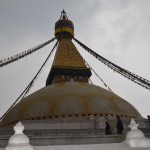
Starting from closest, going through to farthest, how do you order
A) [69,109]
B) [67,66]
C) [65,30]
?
[69,109]
[67,66]
[65,30]

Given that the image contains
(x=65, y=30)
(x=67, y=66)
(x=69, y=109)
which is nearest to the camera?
(x=69, y=109)

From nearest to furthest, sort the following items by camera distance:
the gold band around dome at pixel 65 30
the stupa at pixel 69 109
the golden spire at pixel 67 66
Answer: the stupa at pixel 69 109
the golden spire at pixel 67 66
the gold band around dome at pixel 65 30

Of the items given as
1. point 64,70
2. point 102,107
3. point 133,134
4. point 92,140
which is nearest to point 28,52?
point 64,70

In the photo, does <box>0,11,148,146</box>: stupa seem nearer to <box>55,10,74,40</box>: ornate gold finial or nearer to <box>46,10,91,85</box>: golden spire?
<box>46,10,91,85</box>: golden spire

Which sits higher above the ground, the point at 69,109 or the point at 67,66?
the point at 67,66

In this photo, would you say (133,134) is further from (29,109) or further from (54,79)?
(54,79)

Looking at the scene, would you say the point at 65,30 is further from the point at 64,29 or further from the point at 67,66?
the point at 67,66

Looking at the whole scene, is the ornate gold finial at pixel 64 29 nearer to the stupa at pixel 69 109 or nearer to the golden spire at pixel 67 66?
the golden spire at pixel 67 66

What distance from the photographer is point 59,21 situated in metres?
31.6

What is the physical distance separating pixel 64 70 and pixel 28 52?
352 centimetres

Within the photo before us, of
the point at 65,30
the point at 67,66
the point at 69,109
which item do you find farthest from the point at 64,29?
the point at 69,109

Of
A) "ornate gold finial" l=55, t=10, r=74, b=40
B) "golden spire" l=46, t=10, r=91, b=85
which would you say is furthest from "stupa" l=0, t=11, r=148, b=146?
"ornate gold finial" l=55, t=10, r=74, b=40

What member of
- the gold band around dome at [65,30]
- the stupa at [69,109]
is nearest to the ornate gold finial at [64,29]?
the gold band around dome at [65,30]

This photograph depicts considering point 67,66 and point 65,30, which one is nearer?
point 67,66
